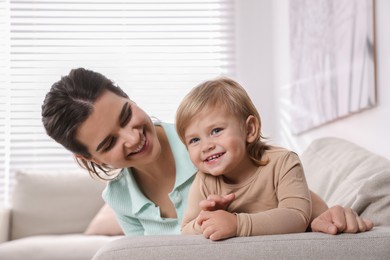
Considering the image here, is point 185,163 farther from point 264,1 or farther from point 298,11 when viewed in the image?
point 264,1

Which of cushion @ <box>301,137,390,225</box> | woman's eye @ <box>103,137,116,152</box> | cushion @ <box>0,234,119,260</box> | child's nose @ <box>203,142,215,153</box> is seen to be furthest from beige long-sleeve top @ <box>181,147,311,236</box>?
cushion @ <box>0,234,119,260</box>

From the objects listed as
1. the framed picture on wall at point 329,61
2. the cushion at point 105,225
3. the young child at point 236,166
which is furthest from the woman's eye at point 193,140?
the cushion at point 105,225

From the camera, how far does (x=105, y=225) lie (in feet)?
13.8

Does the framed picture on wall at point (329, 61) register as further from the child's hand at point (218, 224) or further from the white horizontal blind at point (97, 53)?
the child's hand at point (218, 224)

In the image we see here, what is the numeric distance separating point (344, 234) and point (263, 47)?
3.72 metres

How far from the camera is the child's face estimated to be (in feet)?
5.40

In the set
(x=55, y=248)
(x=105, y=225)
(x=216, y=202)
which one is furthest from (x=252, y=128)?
(x=105, y=225)

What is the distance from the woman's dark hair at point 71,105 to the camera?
6.47 ft

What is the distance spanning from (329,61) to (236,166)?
1.69 meters

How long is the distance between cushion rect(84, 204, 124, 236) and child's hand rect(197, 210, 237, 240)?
2734 mm

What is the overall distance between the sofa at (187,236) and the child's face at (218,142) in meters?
0.24

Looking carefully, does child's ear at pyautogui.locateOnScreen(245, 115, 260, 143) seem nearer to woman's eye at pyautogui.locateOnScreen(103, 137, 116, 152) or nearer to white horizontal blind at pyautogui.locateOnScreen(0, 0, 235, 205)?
woman's eye at pyautogui.locateOnScreen(103, 137, 116, 152)

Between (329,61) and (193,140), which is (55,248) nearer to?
(329,61)

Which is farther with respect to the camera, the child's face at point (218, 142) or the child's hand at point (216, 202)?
the child's face at point (218, 142)
